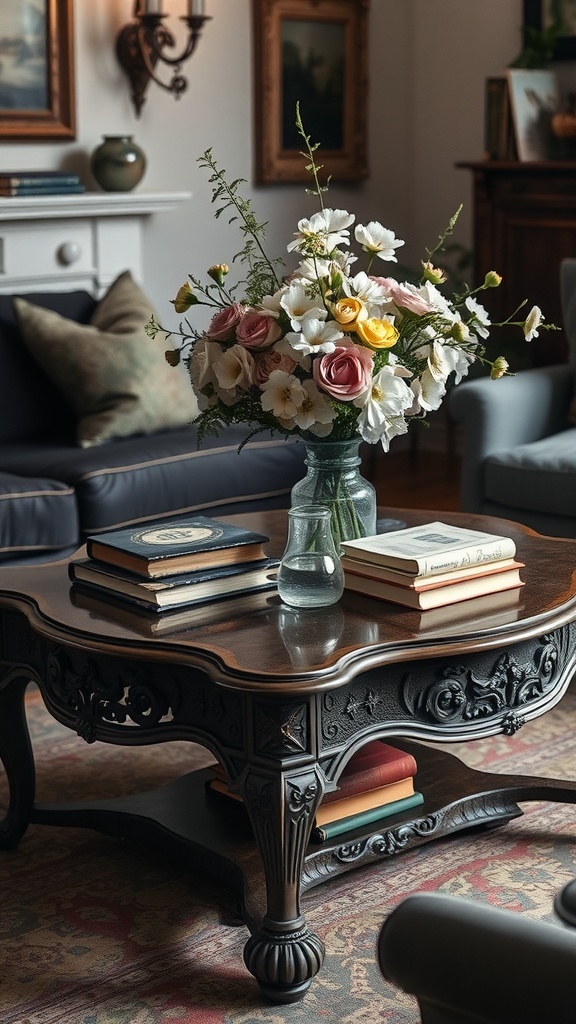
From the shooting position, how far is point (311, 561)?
214 centimetres

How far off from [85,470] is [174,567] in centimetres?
145

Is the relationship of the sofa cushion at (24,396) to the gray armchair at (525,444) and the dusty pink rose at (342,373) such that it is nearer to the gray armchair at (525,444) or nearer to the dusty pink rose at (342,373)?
the gray armchair at (525,444)

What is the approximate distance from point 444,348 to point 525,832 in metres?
0.95

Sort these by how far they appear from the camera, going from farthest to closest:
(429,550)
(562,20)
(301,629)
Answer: (562,20) → (429,550) → (301,629)

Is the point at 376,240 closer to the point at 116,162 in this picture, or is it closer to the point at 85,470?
the point at 85,470

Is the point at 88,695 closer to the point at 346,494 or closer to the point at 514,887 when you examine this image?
the point at 346,494

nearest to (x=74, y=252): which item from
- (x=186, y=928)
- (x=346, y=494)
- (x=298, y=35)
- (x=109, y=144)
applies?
(x=109, y=144)

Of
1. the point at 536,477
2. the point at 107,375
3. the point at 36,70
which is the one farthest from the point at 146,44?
the point at 536,477

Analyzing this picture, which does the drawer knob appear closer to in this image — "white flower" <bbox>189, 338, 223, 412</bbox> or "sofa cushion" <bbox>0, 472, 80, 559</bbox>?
"sofa cushion" <bbox>0, 472, 80, 559</bbox>

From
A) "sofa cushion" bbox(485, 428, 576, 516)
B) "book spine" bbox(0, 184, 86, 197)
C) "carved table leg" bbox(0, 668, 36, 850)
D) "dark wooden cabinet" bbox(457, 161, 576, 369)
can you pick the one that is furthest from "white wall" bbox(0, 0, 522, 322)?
"carved table leg" bbox(0, 668, 36, 850)

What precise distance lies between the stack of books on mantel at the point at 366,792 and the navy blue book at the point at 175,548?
1.26ft

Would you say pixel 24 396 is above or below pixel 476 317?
below

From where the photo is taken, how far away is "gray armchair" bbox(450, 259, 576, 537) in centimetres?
358

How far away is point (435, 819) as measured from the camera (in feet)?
7.86
